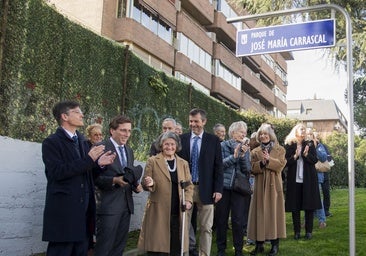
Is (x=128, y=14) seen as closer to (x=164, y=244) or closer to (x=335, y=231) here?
(x=335, y=231)

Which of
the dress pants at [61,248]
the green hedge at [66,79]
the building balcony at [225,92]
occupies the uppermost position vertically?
the building balcony at [225,92]

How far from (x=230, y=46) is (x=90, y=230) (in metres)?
36.1

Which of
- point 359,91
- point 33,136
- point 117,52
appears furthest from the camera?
point 359,91

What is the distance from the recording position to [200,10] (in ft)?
104

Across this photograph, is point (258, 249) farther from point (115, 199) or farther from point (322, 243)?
point (115, 199)

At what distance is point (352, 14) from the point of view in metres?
10.7

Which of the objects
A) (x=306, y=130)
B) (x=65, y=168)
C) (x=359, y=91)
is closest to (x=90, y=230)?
(x=65, y=168)

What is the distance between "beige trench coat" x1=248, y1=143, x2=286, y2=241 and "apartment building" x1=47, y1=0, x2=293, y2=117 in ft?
24.3

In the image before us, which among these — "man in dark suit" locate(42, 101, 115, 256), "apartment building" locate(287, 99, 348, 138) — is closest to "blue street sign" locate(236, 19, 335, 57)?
"man in dark suit" locate(42, 101, 115, 256)

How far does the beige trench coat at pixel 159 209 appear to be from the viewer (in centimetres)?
572

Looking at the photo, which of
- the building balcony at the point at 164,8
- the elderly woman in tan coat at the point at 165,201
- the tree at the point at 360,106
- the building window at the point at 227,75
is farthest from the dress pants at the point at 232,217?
the tree at the point at 360,106

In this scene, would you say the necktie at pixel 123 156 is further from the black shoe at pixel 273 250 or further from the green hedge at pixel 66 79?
the black shoe at pixel 273 250

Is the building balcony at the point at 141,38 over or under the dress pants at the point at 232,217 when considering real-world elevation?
over

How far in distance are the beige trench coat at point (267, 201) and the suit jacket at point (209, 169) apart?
95 cm
